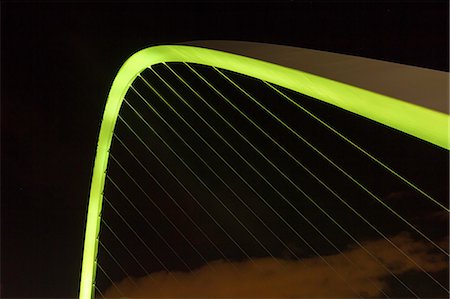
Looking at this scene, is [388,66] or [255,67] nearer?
[388,66]

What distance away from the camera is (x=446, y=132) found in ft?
9.57

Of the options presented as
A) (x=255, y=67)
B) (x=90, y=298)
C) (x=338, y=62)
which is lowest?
(x=90, y=298)

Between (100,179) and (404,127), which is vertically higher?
(100,179)

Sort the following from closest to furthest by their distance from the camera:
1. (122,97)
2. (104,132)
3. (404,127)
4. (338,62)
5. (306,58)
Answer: (404,127) → (338,62) → (306,58) → (122,97) → (104,132)

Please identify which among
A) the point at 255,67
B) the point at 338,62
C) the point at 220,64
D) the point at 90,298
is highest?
the point at 220,64

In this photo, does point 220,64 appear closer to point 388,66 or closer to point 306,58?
point 306,58

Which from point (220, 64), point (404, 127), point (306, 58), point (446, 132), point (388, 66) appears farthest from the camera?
point (220, 64)

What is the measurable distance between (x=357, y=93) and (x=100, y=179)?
27.2 feet

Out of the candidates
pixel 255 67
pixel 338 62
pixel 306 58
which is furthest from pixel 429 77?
pixel 255 67

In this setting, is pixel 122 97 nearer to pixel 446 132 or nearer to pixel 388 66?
pixel 388 66

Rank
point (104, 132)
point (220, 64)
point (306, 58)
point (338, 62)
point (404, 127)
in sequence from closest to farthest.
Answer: point (404, 127), point (338, 62), point (306, 58), point (220, 64), point (104, 132)

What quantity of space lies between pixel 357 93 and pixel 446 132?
659 mm

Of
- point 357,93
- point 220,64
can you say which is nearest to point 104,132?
point 220,64

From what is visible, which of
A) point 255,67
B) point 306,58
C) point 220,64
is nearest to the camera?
point 306,58
